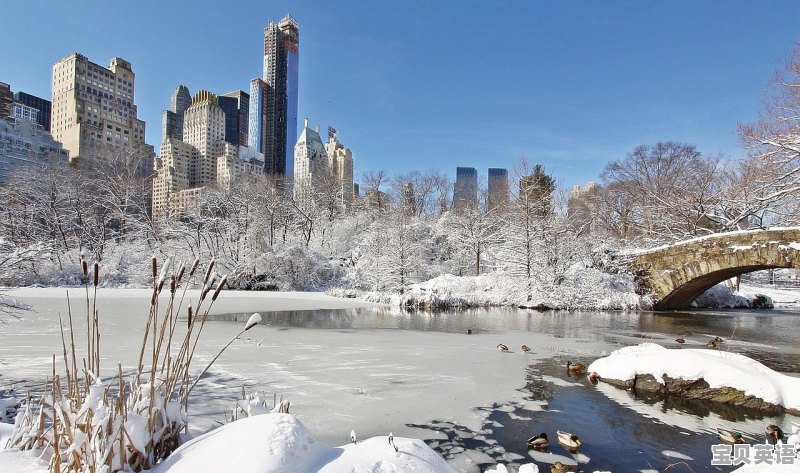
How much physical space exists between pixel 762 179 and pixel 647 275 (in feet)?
25.6

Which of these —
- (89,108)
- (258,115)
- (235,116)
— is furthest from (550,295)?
(235,116)

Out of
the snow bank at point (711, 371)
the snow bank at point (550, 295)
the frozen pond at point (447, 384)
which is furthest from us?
the snow bank at point (550, 295)

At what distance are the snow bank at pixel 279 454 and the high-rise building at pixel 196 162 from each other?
36064mm

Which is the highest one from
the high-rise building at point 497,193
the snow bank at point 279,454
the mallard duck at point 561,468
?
the high-rise building at point 497,193

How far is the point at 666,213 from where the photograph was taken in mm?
31016

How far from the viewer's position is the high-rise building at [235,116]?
135725 mm

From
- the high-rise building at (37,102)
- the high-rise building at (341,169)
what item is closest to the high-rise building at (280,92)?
the high-rise building at (341,169)

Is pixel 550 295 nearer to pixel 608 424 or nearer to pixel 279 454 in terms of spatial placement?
pixel 608 424

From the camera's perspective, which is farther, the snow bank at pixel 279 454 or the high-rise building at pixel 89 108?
the high-rise building at pixel 89 108

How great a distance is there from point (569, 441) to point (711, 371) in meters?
3.40

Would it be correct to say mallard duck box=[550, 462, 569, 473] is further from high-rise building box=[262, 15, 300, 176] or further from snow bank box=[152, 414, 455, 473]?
high-rise building box=[262, 15, 300, 176]

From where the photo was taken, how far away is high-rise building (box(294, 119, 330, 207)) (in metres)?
41.9

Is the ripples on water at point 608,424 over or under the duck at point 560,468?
under

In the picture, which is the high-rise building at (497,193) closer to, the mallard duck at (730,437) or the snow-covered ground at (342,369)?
the snow-covered ground at (342,369)
